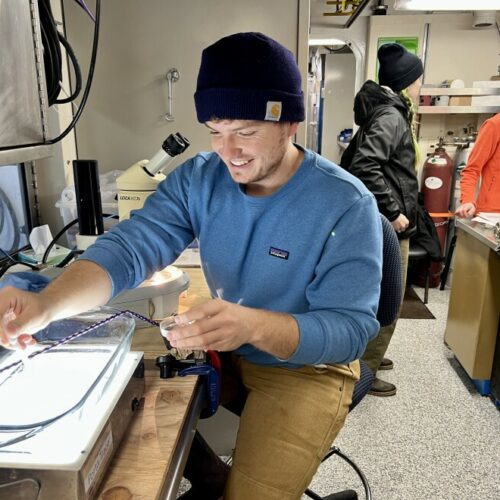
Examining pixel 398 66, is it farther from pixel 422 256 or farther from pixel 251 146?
pixel 251 146

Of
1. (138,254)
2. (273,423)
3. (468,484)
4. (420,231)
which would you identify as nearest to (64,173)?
(138,254)

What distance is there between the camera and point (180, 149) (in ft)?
4.62

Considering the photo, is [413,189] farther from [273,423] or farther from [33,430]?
[33,430]

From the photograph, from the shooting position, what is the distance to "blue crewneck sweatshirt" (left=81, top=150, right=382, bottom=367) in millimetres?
985

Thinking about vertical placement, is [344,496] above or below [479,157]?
below

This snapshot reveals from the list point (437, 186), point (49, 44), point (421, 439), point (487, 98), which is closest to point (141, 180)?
point (49, 44)

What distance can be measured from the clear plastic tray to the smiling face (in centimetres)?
43

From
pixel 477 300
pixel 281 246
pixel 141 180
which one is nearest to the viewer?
pixel 281 246

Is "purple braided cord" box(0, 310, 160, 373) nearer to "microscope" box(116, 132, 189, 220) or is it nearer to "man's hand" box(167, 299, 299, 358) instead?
"man's hand" box(167, 299, 299, 358)

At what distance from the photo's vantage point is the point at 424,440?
213 centimetres

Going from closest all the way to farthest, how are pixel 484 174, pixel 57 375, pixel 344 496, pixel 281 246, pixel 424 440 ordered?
pixel 57 375
pixel 281 246
pixel 344 496
pixel 424 440
pixel 484 174

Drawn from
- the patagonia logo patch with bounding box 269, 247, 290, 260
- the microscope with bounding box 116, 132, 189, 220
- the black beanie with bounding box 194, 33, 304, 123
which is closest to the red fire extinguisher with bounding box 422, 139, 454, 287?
the microscope with bounding box 116, 132, 189, 220

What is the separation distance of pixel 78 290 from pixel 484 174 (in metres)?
2.57

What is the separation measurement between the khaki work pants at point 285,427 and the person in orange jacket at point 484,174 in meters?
1.95
